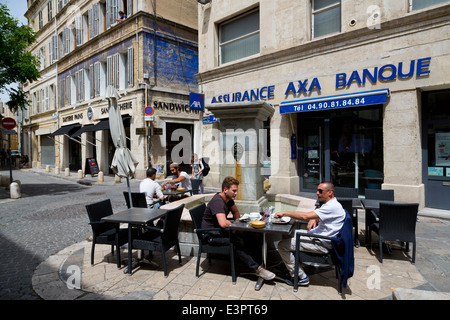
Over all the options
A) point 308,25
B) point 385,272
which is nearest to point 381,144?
point 308,25

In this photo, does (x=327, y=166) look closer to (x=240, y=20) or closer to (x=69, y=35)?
(x=240, y=20)

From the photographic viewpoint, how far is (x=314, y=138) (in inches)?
404

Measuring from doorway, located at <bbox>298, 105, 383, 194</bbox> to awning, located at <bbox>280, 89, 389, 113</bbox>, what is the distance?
967 millimetres

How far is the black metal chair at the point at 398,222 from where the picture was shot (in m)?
4.12

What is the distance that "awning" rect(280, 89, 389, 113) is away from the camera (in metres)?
7.77

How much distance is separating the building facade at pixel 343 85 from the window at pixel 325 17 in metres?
0.03

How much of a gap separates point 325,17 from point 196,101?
6.20 m

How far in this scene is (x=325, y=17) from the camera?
369 inches

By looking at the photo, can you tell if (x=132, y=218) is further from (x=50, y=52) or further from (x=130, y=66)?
(x=50, y=52)

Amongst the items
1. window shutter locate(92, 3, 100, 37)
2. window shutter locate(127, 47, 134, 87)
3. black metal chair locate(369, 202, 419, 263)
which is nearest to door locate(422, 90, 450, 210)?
black metal chair locate(369, 202, 419, 263)

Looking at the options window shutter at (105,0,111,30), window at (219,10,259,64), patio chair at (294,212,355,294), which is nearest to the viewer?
patio chair at (294,212,355,294)

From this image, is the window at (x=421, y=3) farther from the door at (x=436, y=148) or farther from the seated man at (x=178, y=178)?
the seated man at (x=178, y=178)

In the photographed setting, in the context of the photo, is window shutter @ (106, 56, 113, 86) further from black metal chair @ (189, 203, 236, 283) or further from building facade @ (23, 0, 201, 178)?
black metal chair @ (189, 203, 236, 283)
